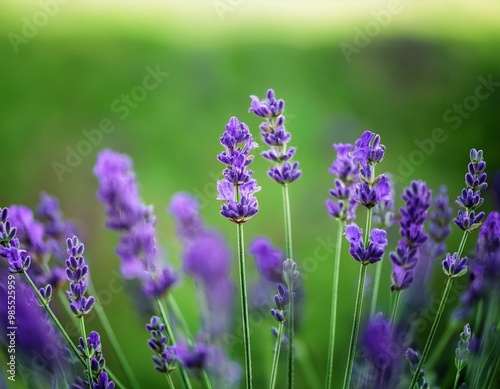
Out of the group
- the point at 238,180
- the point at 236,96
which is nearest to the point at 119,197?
the point at 238,180

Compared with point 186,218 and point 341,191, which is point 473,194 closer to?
point 341,191

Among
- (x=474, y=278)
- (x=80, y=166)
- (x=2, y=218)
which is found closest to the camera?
(x=2, y=218)

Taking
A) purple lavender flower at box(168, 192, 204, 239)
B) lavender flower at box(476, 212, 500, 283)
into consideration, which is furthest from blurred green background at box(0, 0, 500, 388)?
lavender flower at box(476, 212, 500, 283)

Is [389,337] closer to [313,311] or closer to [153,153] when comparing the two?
[313,311]

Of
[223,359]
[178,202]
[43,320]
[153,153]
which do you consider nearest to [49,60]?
[153,153]

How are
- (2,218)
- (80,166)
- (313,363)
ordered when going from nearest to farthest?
(2,218)
(313,363)
(80,166)

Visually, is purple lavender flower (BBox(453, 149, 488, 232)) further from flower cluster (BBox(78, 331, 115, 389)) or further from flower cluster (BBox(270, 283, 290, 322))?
flower cluster (BBox(78, 331, 115, 389))
